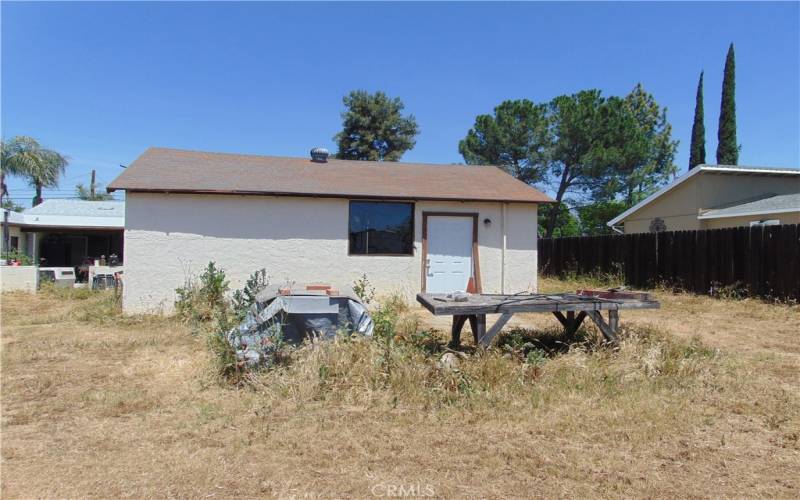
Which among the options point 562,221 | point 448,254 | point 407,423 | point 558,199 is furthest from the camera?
point 562,221

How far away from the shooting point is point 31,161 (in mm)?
25375

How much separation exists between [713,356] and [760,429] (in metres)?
1.86

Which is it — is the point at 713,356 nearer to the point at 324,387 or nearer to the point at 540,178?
the point at 324,387

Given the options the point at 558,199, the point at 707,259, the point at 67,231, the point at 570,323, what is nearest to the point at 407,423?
the point at 570,323

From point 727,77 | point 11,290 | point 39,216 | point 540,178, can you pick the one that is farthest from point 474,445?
point 727,77

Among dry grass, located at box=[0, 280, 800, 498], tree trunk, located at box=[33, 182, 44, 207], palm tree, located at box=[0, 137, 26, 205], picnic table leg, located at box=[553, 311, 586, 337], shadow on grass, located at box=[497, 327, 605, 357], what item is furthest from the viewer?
tree trunk, located at box=[33, 182, 44, 207]

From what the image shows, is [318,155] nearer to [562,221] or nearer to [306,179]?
[306,179]

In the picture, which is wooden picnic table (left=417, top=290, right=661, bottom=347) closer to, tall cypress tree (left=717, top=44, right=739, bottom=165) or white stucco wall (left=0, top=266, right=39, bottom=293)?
white stucco wall (left=0, top=266, right=39, bottom=293)

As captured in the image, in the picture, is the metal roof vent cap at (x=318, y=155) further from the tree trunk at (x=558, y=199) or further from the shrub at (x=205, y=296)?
the tree trunk at (x=558, y=199)

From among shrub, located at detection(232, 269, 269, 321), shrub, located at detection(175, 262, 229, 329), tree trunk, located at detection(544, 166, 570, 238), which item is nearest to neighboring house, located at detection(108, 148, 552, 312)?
shrub, located at detection(175, 262, 229, 329)

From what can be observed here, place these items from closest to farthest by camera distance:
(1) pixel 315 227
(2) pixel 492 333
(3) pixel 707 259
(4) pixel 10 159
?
(2) pixel 492 333 < (1) pixel 315 227 < (3) pixel 707 259 < (4) pixel 10 159

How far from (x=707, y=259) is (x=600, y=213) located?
17527mm

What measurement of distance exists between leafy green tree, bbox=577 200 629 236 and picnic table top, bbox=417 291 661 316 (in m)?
22.7

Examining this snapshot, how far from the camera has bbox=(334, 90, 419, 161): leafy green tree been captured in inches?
1137
